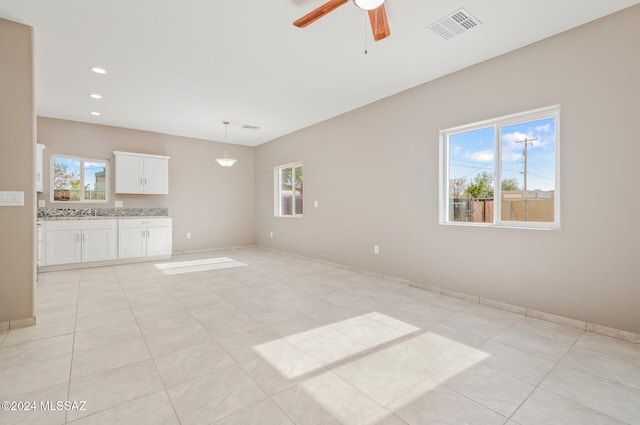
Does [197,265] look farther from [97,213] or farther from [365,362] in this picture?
[365,362]

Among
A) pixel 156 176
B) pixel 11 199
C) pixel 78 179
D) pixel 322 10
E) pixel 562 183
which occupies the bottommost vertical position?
pixel 11 199

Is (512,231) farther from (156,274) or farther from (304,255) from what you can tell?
(156,274)

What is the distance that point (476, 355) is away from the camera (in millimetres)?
2234

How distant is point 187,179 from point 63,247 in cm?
265

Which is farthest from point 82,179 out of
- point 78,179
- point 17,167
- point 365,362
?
point 365,362

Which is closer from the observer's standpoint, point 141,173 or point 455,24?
point 455,24

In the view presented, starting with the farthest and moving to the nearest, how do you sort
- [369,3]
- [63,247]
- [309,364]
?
1. [63,247]
2. [309,364]
3. [369,3]

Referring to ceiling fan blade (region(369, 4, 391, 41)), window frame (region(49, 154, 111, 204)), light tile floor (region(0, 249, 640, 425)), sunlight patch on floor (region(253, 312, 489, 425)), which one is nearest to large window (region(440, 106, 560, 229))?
light tile floor (region(0, 249, 640, 425))

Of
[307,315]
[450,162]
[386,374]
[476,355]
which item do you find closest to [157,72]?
[307,315]

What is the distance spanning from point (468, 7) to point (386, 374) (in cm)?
291

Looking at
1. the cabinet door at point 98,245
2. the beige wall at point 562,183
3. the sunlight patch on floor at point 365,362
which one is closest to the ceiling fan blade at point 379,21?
the beige wall at point 562,183

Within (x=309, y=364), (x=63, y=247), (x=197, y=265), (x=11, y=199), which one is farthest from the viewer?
(x=197, y=265)

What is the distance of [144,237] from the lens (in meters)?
5.93

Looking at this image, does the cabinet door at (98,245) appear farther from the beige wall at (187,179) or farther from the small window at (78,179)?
the small window at (78,179)
